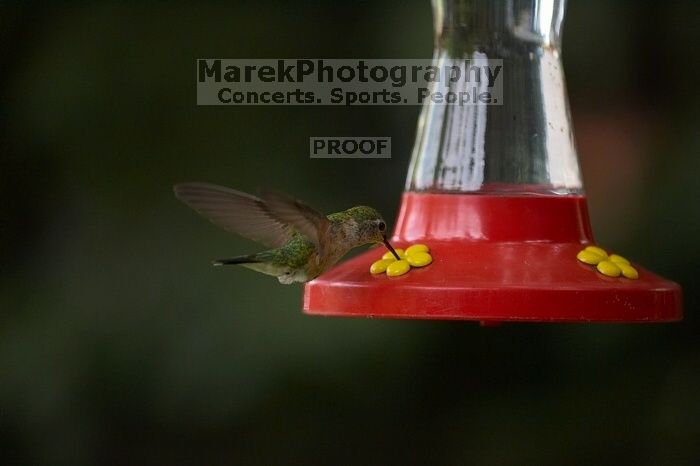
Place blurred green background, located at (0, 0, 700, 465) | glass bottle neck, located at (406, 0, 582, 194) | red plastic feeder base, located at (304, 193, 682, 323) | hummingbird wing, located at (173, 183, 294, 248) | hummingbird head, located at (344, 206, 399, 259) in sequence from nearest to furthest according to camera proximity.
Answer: red plastic feeder base, located at (304, 193, 682, 323), hummingbird wing, located at (173, 183, 294, 248), hummingbird head, located at (344, 206, 399, 259), glass bottle neck, located at (406, 0, 582, 194), blurred green background, located at (0, 0, 700, 465)

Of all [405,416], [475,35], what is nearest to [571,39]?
[405,416]

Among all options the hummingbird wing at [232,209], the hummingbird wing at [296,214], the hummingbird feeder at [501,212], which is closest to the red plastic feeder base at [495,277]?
the hummingbird feeder at [501,212]

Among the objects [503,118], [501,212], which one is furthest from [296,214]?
[503,118]

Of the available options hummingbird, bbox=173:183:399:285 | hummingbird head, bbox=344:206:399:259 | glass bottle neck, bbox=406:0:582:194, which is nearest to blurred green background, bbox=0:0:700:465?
glass bottle neck, bbox=406:0:582:194

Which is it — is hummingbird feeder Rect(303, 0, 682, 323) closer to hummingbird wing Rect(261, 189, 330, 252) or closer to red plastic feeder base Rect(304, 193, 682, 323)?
red plastic feeder base Rect(304, 193, 682, 323)

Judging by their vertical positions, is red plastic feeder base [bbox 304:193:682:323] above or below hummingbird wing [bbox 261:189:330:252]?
below

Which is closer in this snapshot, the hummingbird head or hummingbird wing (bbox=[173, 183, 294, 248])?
hummingbird wing (bbox=[173, 183, 294, 248])

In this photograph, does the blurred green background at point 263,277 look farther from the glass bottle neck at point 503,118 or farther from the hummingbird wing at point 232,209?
the hummingbird wing at point 232,209
